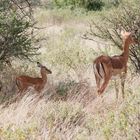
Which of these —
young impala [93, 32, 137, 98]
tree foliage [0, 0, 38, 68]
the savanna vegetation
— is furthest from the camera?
tree foliage [0, 0, 38, 68]

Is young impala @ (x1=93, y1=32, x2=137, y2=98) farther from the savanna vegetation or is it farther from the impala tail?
the savanna vegetation

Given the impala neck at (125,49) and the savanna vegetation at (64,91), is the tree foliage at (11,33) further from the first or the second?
the impala neck at (125,49)

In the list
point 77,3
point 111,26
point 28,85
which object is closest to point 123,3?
point 111,26

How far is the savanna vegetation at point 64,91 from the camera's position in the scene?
20.4 ft

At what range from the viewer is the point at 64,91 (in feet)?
33.0

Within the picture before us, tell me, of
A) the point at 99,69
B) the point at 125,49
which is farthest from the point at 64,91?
the point at 125,49

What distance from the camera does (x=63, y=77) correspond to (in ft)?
38.0

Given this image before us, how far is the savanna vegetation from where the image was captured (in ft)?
20.4

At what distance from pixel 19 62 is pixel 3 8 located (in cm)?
237

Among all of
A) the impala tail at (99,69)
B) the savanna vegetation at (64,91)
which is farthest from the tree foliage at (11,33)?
the impala tail at (99,69)

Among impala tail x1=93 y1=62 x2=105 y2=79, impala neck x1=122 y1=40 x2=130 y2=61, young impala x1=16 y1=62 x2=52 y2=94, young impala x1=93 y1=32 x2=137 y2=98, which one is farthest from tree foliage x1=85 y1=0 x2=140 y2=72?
young impala x1=16 y1=62 x2=52 y2=94

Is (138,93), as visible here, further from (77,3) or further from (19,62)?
(77,3)

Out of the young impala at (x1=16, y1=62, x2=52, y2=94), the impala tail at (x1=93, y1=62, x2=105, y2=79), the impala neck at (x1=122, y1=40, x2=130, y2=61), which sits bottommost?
the young impala at (x1=16, y1=62, x2=52, y2=94)

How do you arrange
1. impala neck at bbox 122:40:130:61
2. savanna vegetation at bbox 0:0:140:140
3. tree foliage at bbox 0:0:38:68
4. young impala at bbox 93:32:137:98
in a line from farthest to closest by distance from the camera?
tree foliage at bbox 0:0:38:68 → impala neck at bbox 122:40:130:61 → young impala at bbox 93:32:137:98 → savanna vegetation at bbox 0:0:140:140
